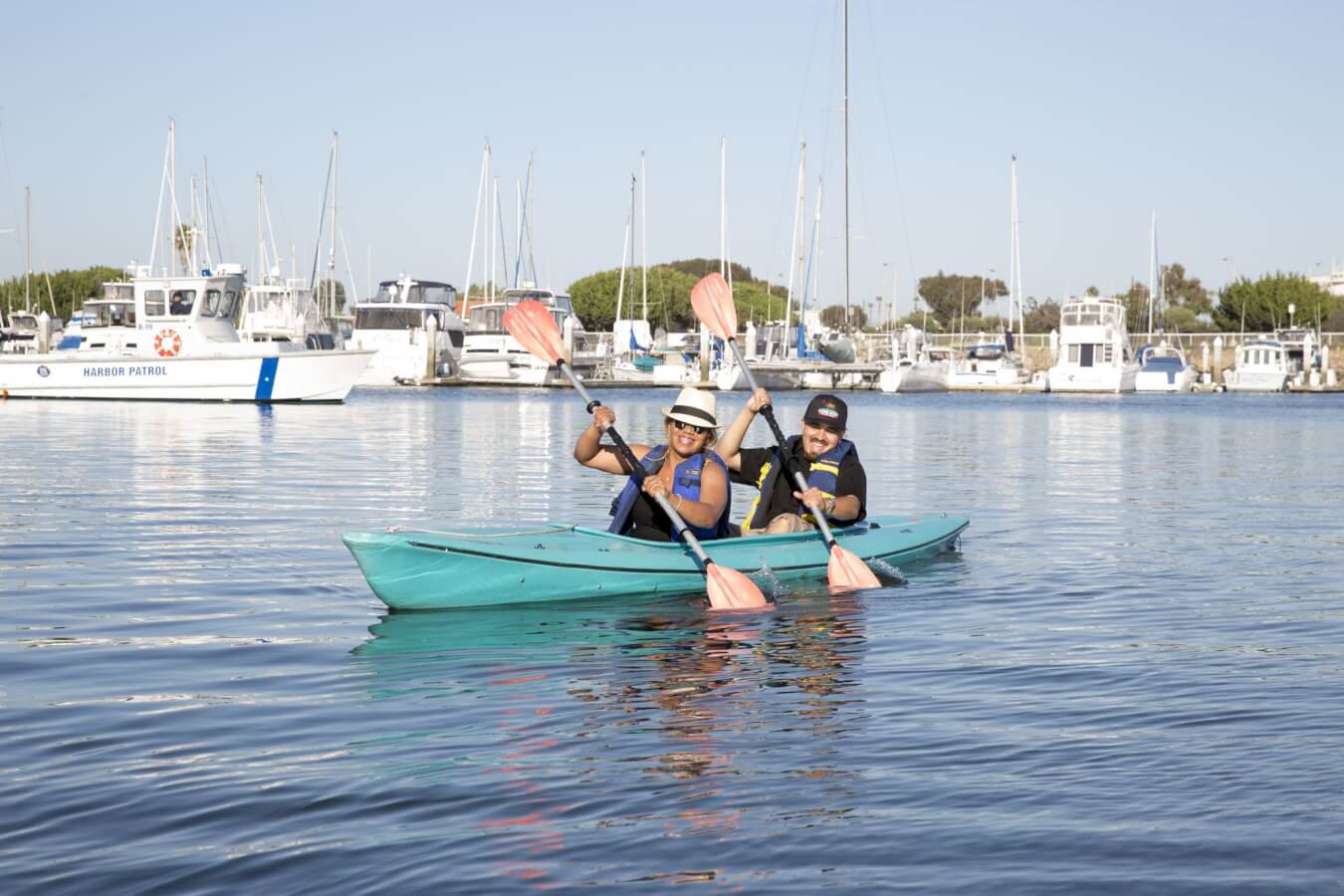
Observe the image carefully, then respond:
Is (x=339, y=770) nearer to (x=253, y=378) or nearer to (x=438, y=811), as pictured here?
(x=438, y=811)

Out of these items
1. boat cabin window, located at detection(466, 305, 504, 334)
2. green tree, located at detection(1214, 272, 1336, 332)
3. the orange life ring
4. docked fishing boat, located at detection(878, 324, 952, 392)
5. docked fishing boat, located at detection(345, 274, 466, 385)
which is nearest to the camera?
the orange life ring

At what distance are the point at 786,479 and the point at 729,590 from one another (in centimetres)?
176

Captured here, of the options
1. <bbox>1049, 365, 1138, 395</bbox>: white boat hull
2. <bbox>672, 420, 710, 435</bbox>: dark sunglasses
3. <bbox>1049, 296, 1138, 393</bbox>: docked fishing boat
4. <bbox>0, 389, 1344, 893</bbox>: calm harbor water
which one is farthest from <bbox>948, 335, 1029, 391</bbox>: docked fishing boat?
<bbox>672, 420, 710, 435</bbox>: dark sunglasses

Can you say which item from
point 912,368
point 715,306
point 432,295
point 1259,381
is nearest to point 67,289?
point 432,295

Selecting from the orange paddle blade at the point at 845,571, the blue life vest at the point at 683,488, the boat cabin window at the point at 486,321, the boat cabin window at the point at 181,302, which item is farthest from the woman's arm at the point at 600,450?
the boat cabin window at the point at 486,321

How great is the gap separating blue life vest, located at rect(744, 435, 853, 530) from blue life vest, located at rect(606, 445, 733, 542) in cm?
84

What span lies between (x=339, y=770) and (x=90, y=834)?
3.53 feet

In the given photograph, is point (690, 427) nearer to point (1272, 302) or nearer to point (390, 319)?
point (390, 319)

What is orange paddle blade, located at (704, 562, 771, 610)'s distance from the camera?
10.2 metres

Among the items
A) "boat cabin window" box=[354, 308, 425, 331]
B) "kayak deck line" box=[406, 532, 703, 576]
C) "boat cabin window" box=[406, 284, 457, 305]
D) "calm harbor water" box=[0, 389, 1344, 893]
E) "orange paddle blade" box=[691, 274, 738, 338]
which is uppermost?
"boat cabin window" box=[406, 284, 457, 305]

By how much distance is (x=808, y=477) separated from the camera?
11.6m

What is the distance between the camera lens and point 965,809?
18.8 feet

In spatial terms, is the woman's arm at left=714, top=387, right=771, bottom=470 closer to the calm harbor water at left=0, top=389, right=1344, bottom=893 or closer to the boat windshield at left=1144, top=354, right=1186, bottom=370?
the calm harbor water at left=0, top=389, right=1344, bottom=893

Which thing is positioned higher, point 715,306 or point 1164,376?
point 715,306
